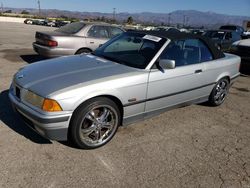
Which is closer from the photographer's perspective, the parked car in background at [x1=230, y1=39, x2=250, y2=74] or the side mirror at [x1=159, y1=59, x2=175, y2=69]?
the side mirror at [x1=159, y1=59, x2=175, y2=69]

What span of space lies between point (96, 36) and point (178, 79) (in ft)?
16.2

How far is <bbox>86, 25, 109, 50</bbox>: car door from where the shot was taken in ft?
27.4

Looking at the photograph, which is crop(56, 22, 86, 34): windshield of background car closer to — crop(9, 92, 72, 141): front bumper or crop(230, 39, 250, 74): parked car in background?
crop(230, 39, 250, 74): parked car in background

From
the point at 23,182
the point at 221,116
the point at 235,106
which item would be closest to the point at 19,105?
the point at 23,182

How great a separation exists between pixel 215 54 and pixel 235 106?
1324 millimetres

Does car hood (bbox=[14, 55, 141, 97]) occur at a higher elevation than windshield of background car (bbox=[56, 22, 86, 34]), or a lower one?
lower

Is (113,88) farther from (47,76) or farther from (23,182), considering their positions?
(23,182)

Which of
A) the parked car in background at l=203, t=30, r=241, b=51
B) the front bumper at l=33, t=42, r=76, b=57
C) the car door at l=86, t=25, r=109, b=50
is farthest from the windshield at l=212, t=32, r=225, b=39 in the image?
the front bumper at l=33, t=42, r=76, b=57

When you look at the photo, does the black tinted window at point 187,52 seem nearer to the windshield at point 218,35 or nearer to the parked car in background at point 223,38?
the parked car in background at point 223,38

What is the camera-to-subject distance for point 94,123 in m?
3.54

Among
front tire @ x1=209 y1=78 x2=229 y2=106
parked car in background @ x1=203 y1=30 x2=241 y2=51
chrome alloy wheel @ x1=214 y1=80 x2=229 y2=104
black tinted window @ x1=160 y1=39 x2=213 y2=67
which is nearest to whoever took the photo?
black tinted window @ x1=160 y1=39 x2=213 y2=67

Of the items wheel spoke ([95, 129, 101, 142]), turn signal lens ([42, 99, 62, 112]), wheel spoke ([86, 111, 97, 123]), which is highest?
turn signal lens ([42, 99, 62, 112])

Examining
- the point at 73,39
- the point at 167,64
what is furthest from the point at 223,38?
the point at 167,64

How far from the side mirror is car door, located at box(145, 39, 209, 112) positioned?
3.8 inches
